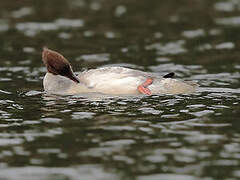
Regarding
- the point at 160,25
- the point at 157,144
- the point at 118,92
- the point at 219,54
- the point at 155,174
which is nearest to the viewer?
the point at 155,174

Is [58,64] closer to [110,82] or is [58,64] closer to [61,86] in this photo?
[61,86]

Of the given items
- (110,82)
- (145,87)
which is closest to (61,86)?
(110,82)

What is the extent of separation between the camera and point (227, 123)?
11.3 metres

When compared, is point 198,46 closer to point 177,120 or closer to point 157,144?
point 177,120

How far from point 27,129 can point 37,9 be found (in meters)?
13.5

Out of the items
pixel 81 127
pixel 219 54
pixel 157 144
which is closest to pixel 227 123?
pixel 157 144

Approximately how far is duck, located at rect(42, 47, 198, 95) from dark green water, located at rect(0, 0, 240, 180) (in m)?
0.29

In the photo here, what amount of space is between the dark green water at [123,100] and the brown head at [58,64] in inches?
24.3

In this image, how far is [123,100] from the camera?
13086 mm

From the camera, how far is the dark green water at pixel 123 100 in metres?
9.34

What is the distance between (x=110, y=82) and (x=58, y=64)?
1435 mm

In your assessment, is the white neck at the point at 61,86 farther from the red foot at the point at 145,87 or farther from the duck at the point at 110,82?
the red foot at the point at 145,87

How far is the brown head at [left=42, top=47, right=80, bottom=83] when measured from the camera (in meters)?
14.1

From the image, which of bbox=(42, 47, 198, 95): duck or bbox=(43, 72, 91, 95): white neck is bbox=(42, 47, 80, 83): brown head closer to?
bbox=(42, 47, 198, 95): duck
